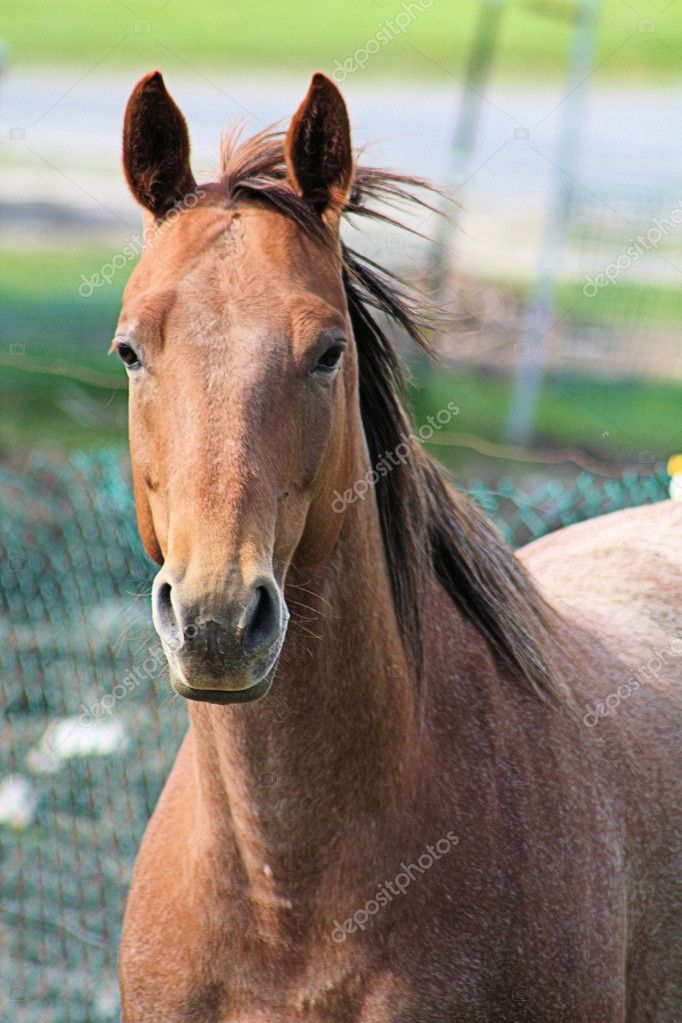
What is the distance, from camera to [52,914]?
463 cm

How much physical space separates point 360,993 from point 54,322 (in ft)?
44.2

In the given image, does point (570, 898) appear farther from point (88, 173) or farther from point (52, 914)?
point (88, 173)

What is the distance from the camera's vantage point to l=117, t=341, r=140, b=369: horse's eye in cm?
214

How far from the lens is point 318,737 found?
2.29 metres

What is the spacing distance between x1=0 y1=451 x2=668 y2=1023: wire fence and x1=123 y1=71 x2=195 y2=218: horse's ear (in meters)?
2.33

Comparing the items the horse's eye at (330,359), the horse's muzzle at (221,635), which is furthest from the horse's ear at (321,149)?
the horse's muzzle at (221,635)

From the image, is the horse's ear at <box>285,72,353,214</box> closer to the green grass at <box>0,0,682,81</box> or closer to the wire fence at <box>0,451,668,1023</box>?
the wire fence at <box>0,451,668,1023</box>

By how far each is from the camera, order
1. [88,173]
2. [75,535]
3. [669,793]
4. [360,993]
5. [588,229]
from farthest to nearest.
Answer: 1. [88,173]
2. [588,229]
3. [75,535]
4. [669,793]
5. [360,993]

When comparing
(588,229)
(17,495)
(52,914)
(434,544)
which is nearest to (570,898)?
(434,544)

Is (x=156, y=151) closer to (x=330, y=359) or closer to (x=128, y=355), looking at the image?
(x=128, y=355)

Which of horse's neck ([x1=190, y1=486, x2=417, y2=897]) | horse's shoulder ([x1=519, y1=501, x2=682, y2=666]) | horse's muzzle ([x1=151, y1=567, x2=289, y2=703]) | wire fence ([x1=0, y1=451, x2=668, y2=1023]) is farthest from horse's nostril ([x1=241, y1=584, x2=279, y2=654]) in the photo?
wire fence ([x1=0, y1=451, x2=668, y2=1023])

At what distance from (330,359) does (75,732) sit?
3709 millimetres

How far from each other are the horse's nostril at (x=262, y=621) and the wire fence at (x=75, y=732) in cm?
253

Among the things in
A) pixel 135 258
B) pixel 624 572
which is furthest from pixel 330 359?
pixel 135 258
